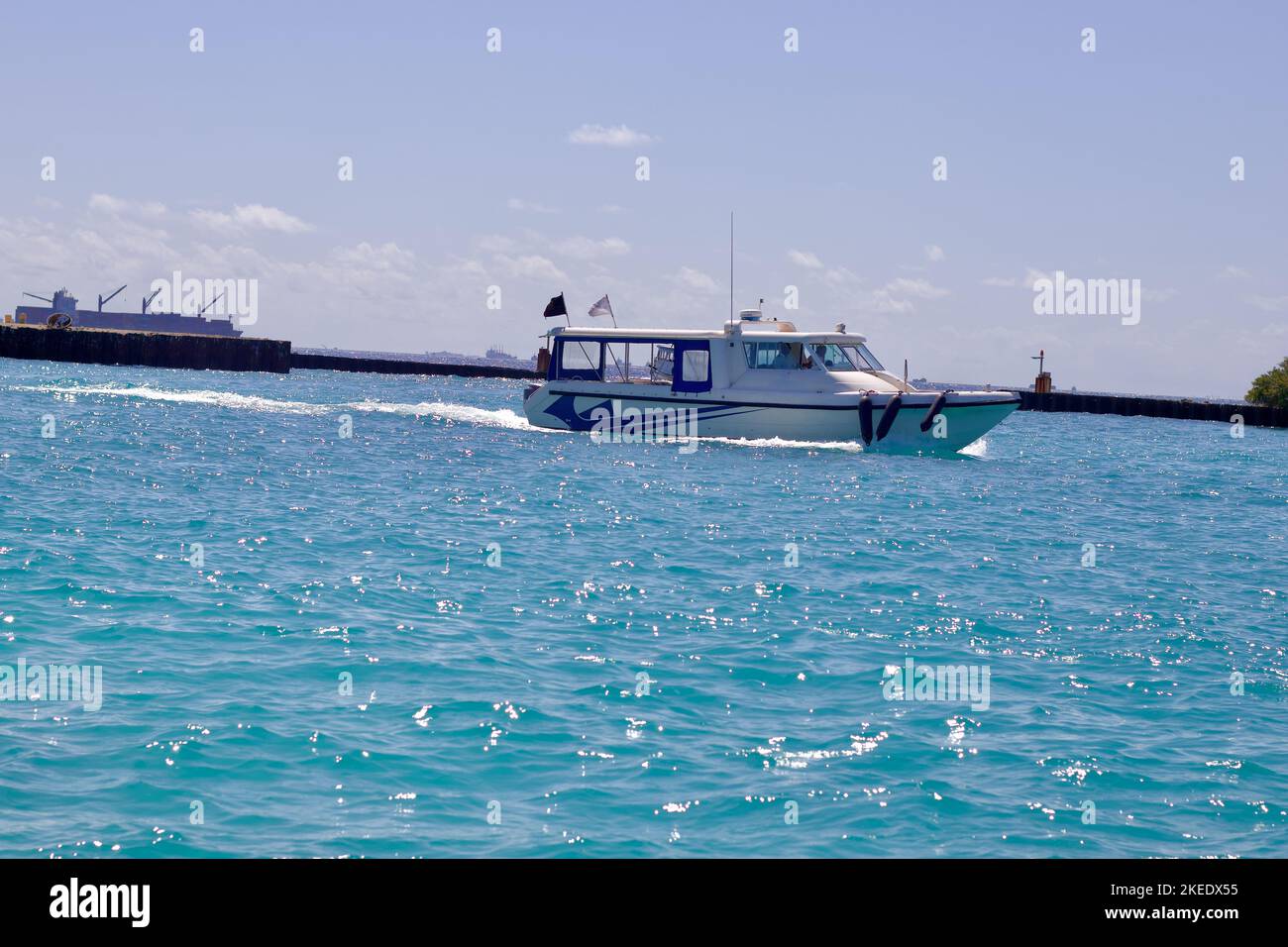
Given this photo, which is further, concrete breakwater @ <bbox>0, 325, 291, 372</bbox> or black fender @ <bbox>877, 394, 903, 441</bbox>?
concrete breakwater @ <bbox>0, 325, 291, 372</bbox>

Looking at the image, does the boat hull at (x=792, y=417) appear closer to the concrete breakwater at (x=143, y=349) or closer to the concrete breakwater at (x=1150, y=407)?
the concrete breakwater at (x=1150, y=407)

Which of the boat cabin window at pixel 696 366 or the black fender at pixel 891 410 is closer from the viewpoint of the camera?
the black fender at pixel 891 410

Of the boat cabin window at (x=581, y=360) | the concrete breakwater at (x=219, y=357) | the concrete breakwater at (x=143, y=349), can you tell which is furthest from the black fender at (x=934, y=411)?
the concrete breakwater at (x=143, y=349)

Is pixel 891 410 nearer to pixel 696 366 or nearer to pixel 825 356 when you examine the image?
pixel 825 356

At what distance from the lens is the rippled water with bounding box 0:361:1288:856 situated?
7863mm

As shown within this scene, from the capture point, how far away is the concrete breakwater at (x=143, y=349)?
308 ft

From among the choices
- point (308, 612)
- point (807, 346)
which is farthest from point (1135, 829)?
point (807, 346)

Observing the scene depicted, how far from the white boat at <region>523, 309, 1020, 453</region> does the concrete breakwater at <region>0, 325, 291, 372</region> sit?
6731 centimetres

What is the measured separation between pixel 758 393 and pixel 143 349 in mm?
75741

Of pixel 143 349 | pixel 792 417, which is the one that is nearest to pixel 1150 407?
pixel 792 417

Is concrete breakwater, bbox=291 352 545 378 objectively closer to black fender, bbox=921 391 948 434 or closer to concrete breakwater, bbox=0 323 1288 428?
concrete breakwater, bbox=0 323 1288 428

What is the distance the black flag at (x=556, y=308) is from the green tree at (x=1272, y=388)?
57468mm

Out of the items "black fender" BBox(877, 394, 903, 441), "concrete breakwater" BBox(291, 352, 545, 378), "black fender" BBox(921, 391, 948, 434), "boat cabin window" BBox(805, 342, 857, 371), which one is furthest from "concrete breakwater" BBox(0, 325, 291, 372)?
"black fender" BBox(921, 391, 948, 434)
